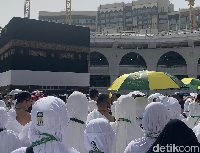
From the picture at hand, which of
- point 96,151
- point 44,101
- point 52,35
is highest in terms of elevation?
point 52,35

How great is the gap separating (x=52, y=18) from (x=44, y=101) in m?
90.3

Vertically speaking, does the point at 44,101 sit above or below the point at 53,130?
above

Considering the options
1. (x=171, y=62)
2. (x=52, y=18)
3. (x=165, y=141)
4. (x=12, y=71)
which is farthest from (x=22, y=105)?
(x=52, y=18)

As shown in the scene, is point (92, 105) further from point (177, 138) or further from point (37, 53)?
point (37, 53)

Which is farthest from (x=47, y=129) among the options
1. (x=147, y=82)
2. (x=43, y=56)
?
(x=43, y=56)

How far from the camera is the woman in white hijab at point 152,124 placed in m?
2.78

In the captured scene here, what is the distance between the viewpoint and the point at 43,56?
98.0 feet

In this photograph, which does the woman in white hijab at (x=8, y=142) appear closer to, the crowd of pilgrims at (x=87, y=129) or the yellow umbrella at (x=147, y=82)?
the crowd of pilgrims at (x=87, y=129)

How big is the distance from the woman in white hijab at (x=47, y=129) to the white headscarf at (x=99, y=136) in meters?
0.43

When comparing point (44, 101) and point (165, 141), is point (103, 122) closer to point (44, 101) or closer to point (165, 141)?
point (44, 101)

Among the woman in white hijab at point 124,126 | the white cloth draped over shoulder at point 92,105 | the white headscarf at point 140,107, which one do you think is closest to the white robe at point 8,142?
the woman in white hijab at point 124,126

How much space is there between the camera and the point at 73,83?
31.7m

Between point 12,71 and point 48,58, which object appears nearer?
point 12,71

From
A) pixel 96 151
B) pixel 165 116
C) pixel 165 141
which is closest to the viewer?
pixel 165 141
